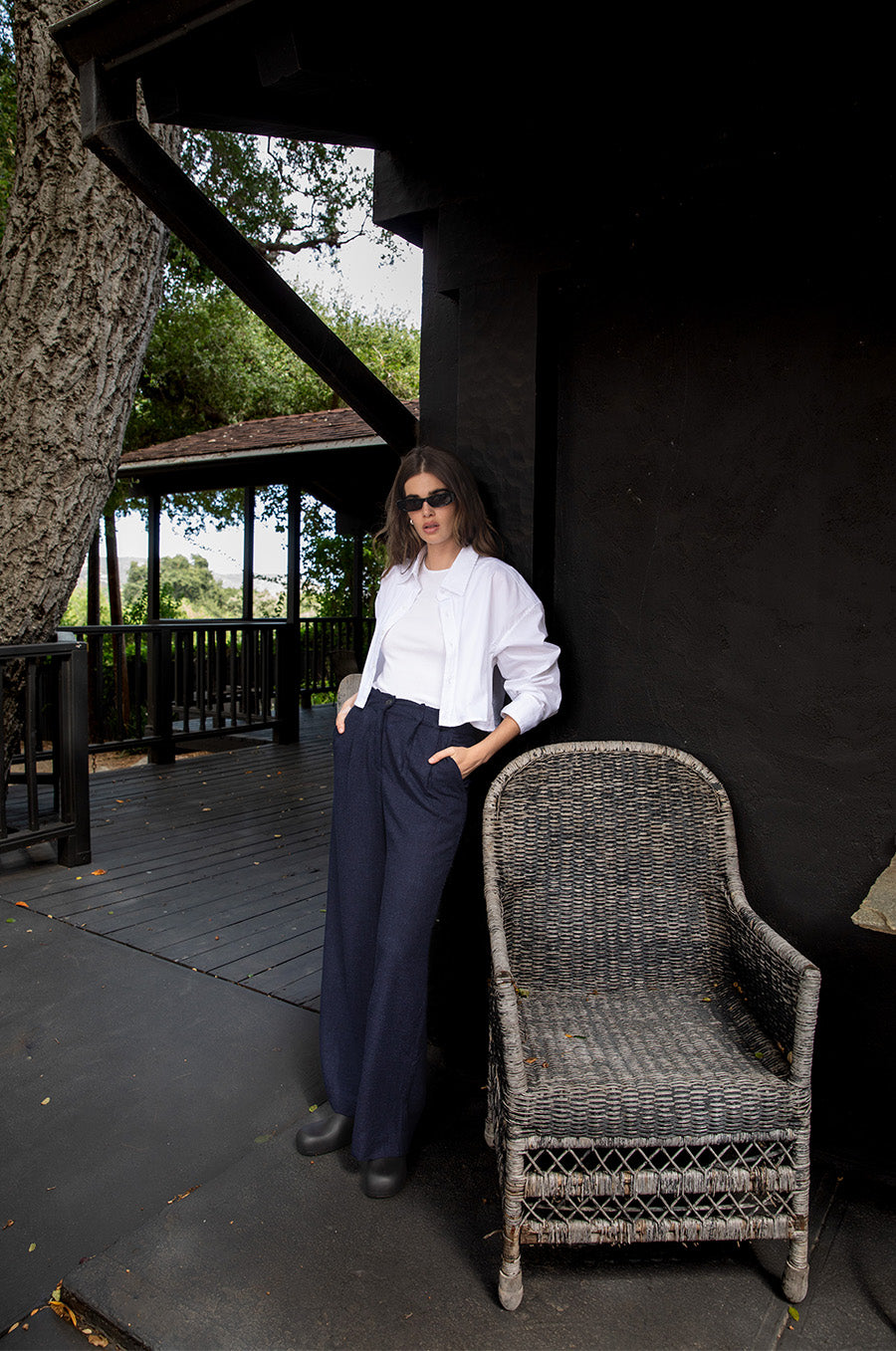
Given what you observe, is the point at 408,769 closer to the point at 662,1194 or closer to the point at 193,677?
the point at 662,1194

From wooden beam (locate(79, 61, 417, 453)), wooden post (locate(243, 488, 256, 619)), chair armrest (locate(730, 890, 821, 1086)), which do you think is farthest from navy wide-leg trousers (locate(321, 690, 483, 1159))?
wooden post (locate(243, 488, 256, 619))

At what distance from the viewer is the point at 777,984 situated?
70.4 inches

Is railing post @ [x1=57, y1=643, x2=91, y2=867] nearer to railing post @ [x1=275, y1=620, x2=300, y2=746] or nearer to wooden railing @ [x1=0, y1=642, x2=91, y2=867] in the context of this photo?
wooden railing @ [x1=0, y1=642, x2=91, y2=867]

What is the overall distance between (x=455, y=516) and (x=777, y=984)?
1.28 meters

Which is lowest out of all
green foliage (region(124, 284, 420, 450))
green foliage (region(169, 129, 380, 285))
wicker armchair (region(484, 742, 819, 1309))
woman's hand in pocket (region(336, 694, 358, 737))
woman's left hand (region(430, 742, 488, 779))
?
wicker armchair (region(484, 742, 819, 1309))

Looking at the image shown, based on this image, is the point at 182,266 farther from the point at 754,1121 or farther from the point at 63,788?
the point at 754,1121

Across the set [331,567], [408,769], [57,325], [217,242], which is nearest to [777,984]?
[408,769]

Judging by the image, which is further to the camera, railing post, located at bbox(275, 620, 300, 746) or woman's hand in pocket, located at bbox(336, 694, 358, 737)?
railing post, located at bbox(275, 620, 300, 746)

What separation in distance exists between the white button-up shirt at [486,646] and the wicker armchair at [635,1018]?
0.18 m

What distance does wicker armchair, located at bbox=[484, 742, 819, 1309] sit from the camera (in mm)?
1648

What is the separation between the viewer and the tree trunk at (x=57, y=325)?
425 centimetres

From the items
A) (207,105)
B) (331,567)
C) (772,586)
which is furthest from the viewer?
(331,567)

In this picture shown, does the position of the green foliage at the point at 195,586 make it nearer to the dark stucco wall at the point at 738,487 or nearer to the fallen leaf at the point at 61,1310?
the dark stucco wall at the point at 738,487

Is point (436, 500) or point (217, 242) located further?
point (217, 242)
